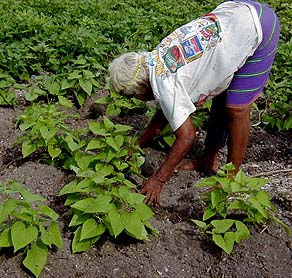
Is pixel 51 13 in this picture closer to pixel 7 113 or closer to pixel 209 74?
pixel 7 113

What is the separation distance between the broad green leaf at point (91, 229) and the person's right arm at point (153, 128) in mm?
967

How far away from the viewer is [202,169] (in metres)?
4.01

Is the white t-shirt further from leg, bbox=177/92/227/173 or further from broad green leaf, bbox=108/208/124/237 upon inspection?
broad green leaf, bbox=108/208/124/237

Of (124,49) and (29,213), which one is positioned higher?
(29,213)

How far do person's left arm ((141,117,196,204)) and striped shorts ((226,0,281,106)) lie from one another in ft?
1.05

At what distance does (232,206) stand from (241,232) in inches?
5.1

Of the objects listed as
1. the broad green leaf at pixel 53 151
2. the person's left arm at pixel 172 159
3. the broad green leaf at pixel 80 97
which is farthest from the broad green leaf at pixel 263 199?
the broad green leaf at pixel 80 97

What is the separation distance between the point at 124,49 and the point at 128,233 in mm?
2379

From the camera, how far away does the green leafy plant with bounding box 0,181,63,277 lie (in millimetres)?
2922

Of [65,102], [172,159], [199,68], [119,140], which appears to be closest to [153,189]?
[172,159]

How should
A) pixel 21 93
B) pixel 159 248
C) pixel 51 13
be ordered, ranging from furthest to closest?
1. pixel 51 13
2. pixel 21 93
3. pixel 159 248

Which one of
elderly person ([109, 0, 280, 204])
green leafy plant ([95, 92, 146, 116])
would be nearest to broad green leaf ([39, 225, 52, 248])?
elderly person ([109, 0, 280, 204])

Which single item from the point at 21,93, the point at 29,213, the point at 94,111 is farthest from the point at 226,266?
the point at 21,93

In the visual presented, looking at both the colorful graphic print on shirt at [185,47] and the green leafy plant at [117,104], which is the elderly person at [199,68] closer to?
the colorful graphic print on shirt at [185,47]
